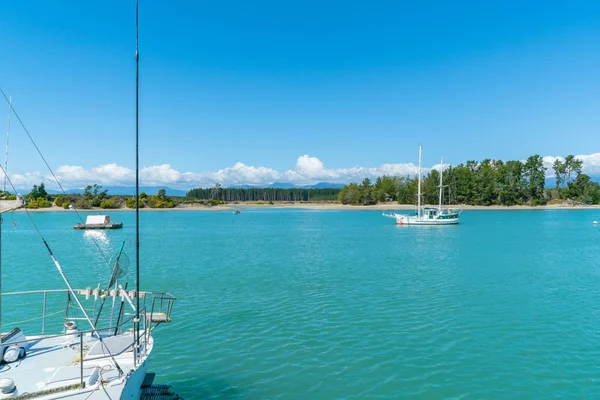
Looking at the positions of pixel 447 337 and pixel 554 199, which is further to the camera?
pixel 554 199

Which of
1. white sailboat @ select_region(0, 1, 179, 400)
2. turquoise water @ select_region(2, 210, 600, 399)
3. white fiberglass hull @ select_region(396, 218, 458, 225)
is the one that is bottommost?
turquoise water @ select_region(2, 210, 600, 399)

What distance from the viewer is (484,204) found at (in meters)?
189

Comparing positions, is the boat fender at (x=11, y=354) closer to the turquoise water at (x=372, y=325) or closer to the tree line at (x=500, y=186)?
the turquoise water at (x=372, y=325)

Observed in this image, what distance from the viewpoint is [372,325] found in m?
21.1

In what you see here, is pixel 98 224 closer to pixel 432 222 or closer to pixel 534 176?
pixel 432 222

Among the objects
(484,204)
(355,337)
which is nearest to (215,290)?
(355,337)

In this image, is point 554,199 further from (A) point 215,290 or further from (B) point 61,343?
(B) point 61,343

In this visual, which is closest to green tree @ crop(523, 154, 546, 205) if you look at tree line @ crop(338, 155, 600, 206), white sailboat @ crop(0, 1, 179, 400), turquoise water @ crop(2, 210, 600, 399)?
tree line @ crop(338, 155, 600, 206)

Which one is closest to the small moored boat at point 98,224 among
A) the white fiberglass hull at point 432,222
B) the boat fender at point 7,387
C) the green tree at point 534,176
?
the white fiberglass hull at point 432,222

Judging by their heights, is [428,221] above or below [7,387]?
below

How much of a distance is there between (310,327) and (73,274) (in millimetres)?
27231

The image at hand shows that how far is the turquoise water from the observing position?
14.9m

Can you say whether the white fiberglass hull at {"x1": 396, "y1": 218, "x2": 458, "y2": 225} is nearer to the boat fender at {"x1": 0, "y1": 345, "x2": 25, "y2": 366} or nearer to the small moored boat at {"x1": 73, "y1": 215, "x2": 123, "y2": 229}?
the small moored boat at {"x1": 73, "y1": 215, "x2": 123, "y2": 229}

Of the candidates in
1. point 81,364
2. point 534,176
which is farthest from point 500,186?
point 81,364
